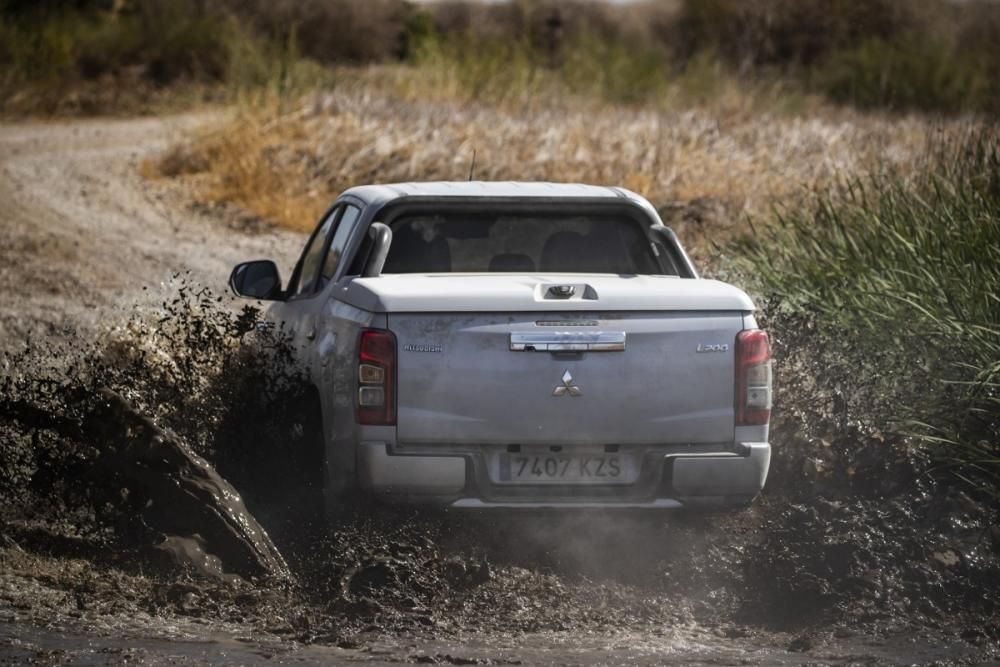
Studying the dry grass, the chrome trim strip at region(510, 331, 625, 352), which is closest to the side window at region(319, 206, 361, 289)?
the chrome trim strip at region(510, 331, 625, 352)

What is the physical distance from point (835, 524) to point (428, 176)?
13.5m

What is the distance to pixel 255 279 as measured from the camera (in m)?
8.16

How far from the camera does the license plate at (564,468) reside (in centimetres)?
635

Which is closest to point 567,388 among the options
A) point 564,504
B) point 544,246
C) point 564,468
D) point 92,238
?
point 564,468

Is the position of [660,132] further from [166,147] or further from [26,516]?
[26,516]

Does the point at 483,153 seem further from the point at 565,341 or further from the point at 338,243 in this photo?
the point at 565,341

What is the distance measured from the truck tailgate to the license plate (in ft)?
0.27

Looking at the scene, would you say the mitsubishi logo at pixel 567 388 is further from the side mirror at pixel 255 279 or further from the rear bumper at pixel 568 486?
the side mirror at pixel 255 279

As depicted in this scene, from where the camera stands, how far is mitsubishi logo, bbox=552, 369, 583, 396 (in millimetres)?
6277

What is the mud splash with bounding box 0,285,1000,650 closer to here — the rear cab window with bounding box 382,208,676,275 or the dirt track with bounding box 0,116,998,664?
the dirt track with bounding box 0,116,998,664

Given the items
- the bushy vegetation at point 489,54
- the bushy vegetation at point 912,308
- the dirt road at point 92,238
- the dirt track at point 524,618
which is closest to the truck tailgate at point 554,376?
the dirt track at point 524,618

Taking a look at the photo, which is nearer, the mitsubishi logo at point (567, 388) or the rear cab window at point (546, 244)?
the mitsubishi logo at point (567, 388)

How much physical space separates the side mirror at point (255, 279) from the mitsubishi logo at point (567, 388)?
92.7 inches

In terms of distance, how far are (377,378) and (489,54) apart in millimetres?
22398
